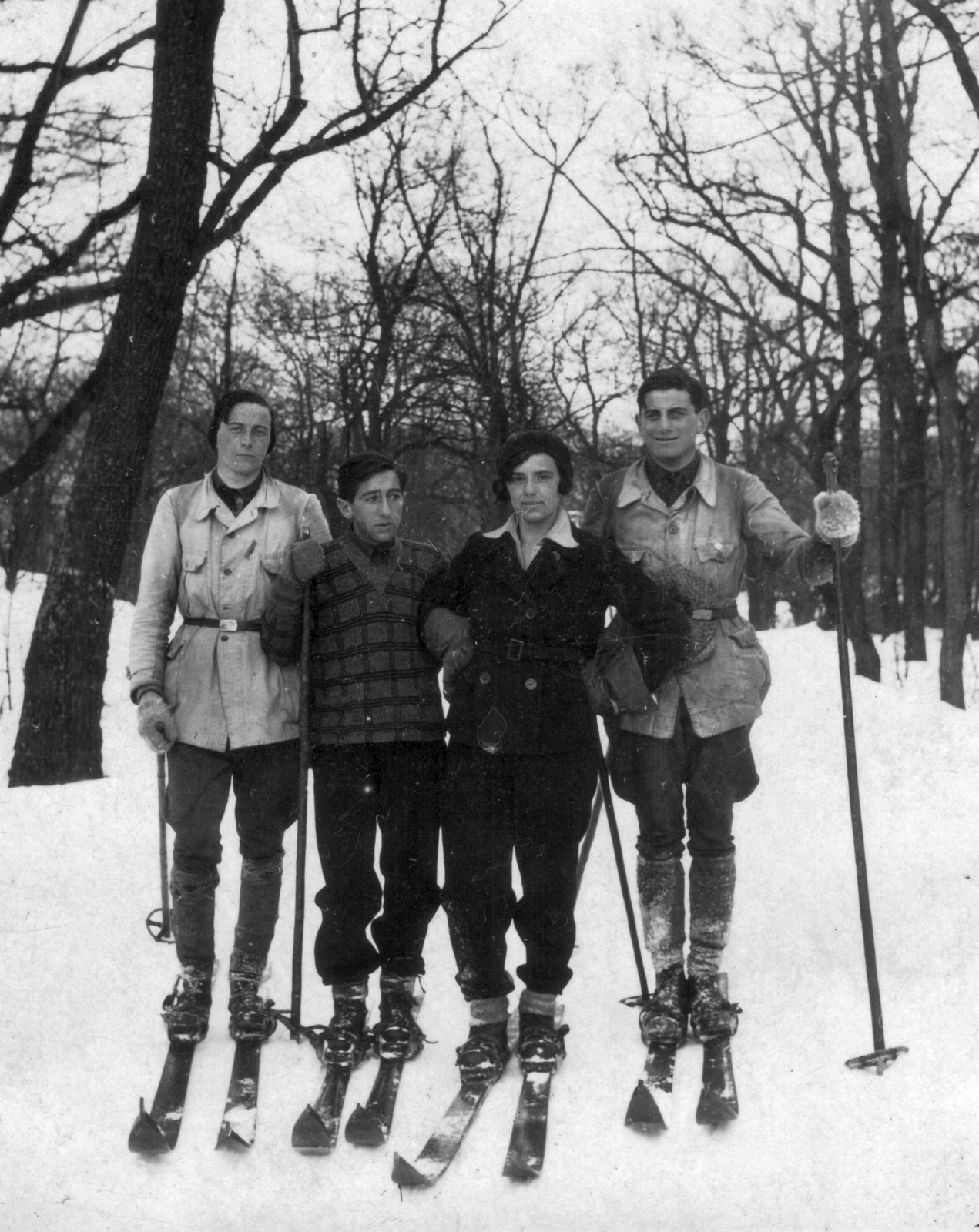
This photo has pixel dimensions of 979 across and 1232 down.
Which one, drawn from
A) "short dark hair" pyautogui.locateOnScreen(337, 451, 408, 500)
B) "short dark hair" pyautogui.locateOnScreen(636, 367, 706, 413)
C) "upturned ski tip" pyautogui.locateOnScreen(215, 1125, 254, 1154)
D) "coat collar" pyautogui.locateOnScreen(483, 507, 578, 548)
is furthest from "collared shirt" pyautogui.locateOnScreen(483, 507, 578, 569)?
"upturned ski tip" pyautogui.locateOnScreen(215, 1125, 254, 1154)

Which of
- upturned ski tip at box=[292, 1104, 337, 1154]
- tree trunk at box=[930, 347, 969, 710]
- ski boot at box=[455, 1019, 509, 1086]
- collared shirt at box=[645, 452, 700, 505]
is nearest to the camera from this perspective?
upturned ski tip at box=[292, 1104, 337, 1154]

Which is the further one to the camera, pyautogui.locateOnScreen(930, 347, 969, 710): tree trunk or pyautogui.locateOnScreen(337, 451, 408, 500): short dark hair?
pyautogui.locateOnScreen(930, 347, 969, 710): tree trunk

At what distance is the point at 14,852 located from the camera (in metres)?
4.46

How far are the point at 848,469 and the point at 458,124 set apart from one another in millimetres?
7236

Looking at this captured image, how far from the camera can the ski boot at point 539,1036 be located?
309cm

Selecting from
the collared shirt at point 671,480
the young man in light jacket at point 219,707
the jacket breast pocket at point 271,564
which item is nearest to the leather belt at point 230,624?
the young man in light jacket at point 219,707

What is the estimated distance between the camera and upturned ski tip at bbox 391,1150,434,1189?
264cm

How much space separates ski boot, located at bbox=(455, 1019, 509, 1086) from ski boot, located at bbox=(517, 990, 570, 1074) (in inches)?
2.1

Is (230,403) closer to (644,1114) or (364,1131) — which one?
(364,1131)

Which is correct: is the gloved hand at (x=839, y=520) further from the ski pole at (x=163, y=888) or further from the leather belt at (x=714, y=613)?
the ski pole at (x=163, y=888)

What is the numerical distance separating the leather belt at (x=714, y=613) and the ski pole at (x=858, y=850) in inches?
12.7

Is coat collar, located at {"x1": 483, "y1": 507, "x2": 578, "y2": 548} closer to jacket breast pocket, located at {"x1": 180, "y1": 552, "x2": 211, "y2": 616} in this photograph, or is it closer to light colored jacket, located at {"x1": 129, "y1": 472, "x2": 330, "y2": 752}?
light colored jacket, located at {"x1": 129, "y1": 472, "x2": 330, "y2": 752}

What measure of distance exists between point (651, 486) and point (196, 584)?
1.48 meters

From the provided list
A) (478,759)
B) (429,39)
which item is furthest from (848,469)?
(478,759)
